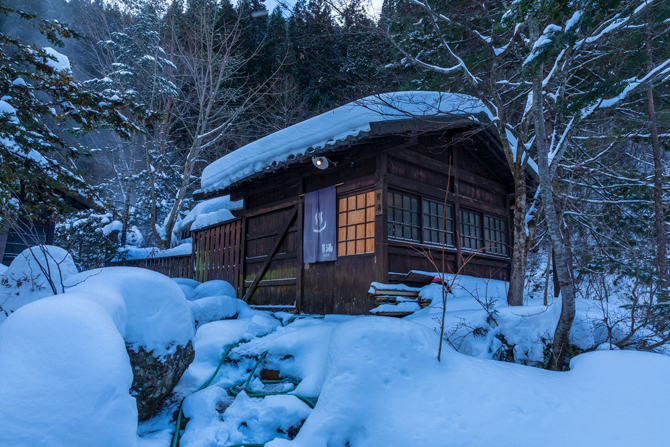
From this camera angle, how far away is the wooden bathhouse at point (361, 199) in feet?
23.7

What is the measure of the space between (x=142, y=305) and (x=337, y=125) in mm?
4944

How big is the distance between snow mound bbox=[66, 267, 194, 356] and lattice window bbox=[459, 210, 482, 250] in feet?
22.7

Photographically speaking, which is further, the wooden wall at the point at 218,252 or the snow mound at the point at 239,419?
the wooden wall at the point at 218,252

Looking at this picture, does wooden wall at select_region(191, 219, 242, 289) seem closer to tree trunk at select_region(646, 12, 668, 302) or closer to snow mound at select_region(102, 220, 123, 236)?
snow mound at select_region(102, 220, 123, 236)

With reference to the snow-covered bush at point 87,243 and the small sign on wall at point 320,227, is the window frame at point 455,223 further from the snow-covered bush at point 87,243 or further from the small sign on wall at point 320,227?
the snow-covered bush at point 87,243

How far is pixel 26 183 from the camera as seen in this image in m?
6.68

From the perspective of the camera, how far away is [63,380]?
→ 7.90 feet

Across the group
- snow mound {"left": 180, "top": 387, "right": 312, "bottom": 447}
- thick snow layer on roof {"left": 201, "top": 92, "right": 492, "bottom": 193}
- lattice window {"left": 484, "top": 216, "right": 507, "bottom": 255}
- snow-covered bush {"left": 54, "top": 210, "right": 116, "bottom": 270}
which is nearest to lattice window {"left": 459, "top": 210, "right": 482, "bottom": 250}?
lattice window {"left": 484, "top": 216, "right": 507, "bottom": 255}

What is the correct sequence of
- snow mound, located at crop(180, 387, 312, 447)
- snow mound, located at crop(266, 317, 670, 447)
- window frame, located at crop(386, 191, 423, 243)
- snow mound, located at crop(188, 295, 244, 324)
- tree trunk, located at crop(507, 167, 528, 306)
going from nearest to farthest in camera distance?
snow mound, located at crop(266, 317, 670, 447) → snow mound, located at crop(180, 387, 312, 447) → tree trunk, located at crop(507, 167, 528, 306) → snow mound, located at crop(188, 295, 244, 324) → window frame, located at crop(386, 191, 423, 243)

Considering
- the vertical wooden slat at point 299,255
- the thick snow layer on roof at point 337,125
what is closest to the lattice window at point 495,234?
the thick snow layer on roof at point 337,125

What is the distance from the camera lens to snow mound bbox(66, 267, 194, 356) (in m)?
3.28

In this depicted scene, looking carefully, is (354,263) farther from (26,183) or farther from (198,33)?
(198,33)

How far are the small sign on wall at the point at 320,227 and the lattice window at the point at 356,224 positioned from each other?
5.6 inches

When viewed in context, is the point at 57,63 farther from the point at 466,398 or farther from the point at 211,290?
the point at 466,398
